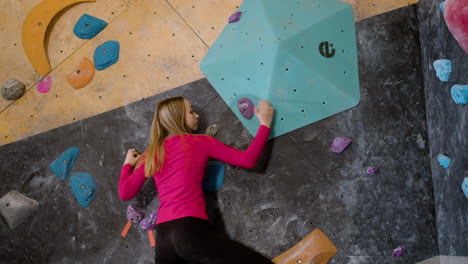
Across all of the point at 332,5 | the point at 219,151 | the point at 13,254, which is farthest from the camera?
the point at 13,254

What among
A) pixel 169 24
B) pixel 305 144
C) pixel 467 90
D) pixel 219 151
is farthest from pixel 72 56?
pixel 467 90

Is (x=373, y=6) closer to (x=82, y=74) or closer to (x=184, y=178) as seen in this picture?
(x=184, y=178)

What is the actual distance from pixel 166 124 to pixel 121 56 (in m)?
0.56

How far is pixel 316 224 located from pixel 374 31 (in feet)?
3.30

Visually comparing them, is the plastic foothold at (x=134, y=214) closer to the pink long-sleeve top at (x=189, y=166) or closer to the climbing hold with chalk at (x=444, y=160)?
the pink long-sleeve top at (x=189, y=166)

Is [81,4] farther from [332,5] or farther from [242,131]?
[332,5]

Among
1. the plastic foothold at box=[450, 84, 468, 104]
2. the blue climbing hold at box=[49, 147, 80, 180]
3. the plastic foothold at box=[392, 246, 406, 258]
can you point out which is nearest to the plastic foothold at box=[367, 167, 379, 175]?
the plastic foothold at box=[392, 246, 406, 258]

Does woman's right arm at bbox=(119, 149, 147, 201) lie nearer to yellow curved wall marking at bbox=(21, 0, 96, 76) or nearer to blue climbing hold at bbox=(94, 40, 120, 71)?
blue climbing hold at bbox=(94, 40, 120, 71)

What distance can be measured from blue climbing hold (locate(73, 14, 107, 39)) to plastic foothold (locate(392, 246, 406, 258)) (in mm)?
1916

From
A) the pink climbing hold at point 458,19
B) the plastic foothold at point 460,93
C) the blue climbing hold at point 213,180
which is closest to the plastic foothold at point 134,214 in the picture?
the blue climbing hold at point 213,180

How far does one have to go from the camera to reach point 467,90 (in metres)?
1.66

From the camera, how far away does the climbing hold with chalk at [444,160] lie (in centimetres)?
185

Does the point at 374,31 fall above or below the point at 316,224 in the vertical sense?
above

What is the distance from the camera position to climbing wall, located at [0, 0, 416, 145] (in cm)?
227
